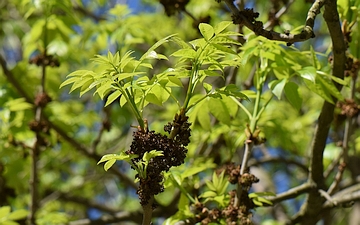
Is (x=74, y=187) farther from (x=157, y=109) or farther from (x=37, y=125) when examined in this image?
(x=37, y=125)

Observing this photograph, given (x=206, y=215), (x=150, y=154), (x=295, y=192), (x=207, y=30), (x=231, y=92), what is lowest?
(x=206, y=215)

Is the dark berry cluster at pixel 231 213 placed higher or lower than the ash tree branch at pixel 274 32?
lower

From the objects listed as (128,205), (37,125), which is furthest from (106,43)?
(128,205)

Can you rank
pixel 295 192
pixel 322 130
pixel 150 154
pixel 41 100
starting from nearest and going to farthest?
1. pixel 150 154
2. pixel 322 130
3. pixel 295 192
4. pixel 41 100

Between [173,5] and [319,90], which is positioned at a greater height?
[173,5]

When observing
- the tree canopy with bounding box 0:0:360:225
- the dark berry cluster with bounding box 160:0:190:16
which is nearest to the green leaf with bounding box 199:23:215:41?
the tree canopy with bounding box 0:0:360:225

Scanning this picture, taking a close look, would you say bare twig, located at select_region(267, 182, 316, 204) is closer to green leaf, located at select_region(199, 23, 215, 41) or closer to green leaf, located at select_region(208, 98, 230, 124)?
green leaf, located at select_region(208, 98, 230, 124)

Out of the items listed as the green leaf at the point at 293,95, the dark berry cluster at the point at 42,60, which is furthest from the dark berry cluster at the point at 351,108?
the dark berry cluster at the point at 42,60

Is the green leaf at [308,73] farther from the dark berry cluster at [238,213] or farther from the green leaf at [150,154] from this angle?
the green leaf at [150,154]

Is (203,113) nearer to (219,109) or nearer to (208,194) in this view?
(219,109)

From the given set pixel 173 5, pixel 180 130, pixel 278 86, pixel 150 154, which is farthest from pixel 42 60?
pixel 150 154

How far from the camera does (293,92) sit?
2561 mm

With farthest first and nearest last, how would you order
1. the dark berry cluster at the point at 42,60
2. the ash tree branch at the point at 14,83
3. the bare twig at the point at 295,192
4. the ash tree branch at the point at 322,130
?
the ash tree branch at the point at 14,83 → the dark berry cluster at the point at 42,60 → the bare twig at the point at 295,192 → the ash tree branch at the point at 322,130

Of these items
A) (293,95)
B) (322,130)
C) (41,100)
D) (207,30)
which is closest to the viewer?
(207,30)
